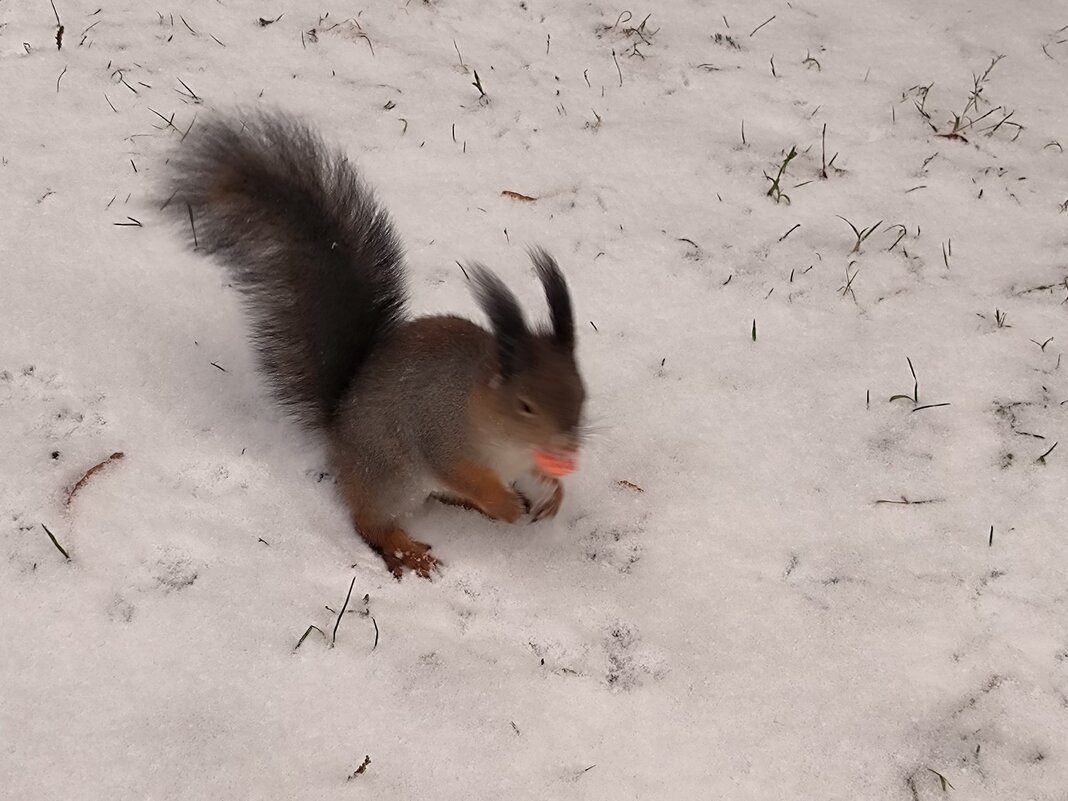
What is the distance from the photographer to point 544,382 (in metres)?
1.75

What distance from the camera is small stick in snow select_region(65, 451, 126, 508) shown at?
1.95 meters

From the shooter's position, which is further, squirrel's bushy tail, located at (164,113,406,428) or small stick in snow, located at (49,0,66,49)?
small stick in snow, located at (49,0,66,49)

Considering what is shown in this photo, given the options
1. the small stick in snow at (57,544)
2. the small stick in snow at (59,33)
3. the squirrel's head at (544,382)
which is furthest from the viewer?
the small stick in snow at (59,33)

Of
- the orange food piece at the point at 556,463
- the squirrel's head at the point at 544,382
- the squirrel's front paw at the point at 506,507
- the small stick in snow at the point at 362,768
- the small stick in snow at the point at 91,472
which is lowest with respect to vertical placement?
the small stick in snow at the point at 362,768

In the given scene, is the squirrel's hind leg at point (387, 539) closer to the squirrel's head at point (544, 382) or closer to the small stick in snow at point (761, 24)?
the squirrel's head at point (544, 382)

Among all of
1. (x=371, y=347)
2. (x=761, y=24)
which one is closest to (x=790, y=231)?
(x=761, y=24)

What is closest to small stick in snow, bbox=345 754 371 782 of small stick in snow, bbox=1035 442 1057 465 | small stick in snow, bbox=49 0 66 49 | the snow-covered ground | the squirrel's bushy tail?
the snow-covered ground

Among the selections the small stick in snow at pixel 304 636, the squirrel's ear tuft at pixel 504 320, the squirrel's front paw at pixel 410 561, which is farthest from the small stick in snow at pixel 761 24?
the small stick in snow at pixel 304 636

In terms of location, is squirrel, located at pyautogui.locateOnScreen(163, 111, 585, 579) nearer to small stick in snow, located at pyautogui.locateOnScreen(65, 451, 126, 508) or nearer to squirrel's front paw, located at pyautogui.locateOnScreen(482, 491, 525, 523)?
squirrel's front paw, located at pyautogui.locateOnScreen(482, 491, 525, 523)

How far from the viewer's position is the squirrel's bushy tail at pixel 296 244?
175cm

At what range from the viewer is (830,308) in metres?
2.52

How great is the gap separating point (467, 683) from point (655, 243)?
147 centimetres

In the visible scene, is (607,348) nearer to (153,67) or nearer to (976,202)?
(976,202)

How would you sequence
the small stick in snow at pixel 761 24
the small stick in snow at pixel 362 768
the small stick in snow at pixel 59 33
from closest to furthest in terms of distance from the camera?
the small stick in snow at pixel 362 768
the small stick in snow at pixel 59 33
the small stick in snow at pixel 761 24
